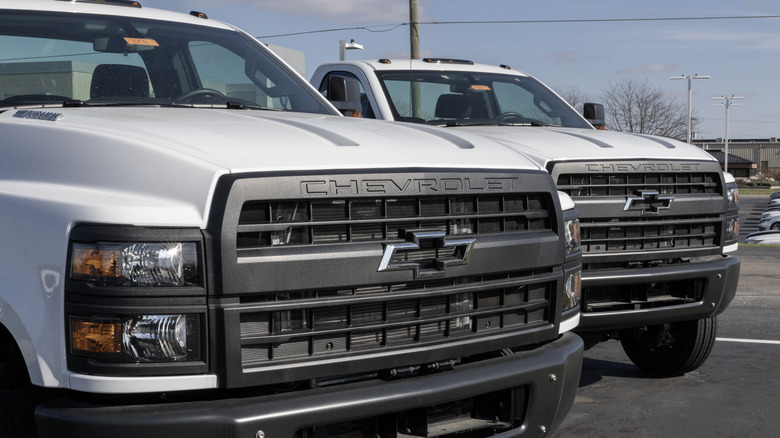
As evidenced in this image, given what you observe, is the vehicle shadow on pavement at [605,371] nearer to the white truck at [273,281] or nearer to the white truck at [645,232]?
the white truck at [645,232]

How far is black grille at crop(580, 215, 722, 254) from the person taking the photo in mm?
5531

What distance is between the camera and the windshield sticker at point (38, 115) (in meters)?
3.47

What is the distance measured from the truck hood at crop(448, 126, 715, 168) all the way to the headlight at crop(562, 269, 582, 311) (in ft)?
5.36

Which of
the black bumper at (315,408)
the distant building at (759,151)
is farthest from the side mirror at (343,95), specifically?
the distant building at (759,151)

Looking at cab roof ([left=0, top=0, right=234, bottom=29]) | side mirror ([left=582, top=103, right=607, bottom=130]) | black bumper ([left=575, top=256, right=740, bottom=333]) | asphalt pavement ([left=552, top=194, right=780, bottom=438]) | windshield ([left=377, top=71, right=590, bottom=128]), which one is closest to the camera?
cab roof ([left=0, top=0, right=234, bottom=29])

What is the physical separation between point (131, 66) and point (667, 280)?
3.27m

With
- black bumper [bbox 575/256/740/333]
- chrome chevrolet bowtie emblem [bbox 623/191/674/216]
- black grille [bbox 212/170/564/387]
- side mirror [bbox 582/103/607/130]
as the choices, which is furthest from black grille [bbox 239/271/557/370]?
side mirror [bbox 582/103/607/130]

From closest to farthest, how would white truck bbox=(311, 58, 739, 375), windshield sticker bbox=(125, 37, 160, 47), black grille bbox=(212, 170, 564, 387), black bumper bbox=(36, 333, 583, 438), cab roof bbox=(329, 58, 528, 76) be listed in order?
black bumper bbox=(36, 333, 583, 438) < black grille bbox=(212, 170, 564, 387) < windshield sticker bbox=(125, 37, 160, 47) < white truck bbox=(311, 58, 739, 375) < cab roof bbox=(329, 58, 528, 76)

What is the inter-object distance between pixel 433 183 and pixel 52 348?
1.33 metres

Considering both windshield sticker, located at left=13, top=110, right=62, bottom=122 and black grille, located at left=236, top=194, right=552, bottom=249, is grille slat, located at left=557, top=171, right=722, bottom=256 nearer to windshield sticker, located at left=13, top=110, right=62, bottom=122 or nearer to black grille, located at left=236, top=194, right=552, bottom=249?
black grille, located at left=236, top=194, right=552, bottom=249

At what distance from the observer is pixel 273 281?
2.83 meters

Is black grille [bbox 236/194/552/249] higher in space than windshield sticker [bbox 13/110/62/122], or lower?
lower

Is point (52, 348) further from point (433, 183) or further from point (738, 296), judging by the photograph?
point (738, 296)

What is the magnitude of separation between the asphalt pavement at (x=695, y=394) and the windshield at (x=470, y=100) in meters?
1.93
